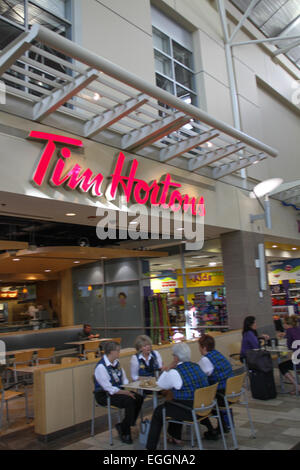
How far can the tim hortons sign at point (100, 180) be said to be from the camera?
5.88 meters

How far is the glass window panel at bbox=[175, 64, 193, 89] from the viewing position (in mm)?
10180

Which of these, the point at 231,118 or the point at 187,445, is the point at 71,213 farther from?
the point at 231,118

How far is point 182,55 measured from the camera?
34.6ft

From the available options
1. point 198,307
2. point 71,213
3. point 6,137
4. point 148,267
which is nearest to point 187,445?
point 71,213

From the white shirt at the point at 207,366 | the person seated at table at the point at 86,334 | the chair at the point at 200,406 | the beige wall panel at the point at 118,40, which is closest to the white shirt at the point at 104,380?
the chair at the point at 200,406

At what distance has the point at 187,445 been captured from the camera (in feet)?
15.5

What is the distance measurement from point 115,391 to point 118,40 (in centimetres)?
678

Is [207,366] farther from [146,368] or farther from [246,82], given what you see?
[246,82]

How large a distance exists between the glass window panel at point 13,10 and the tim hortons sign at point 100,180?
242 cm

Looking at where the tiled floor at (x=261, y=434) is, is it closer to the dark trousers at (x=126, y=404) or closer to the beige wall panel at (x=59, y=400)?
the dark trousers at (x=126, y=404)

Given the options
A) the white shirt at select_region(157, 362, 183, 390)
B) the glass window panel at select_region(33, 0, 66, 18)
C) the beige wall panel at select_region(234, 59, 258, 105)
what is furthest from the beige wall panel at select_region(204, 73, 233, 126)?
the white shirt at select_region(157, 362, 183, 390)

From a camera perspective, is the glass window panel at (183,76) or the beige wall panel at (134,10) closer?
the beige wall panel at (134,10)

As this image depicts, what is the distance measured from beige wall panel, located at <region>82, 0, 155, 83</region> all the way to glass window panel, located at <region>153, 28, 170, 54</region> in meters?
0.89

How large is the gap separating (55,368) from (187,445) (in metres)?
2.00
